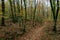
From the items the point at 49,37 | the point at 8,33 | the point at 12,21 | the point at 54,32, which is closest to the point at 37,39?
the point at 49,37

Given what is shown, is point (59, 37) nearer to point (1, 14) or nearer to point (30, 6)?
point (1, 14)

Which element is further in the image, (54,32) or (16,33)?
(54,32)

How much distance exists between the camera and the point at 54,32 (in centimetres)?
1548

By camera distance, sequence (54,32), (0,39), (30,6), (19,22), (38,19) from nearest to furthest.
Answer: (0,39) → (54,32) → (19,22) → (38,19) → (30,6)

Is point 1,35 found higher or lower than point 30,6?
lower

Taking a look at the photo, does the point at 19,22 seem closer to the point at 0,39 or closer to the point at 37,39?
the point at 37,39

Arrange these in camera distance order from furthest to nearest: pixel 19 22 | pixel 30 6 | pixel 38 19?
1. pixel 30 6
2. pixel 38 19
3. pixel 19 22

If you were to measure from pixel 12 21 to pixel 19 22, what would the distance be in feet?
3.42

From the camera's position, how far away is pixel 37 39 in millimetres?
14617

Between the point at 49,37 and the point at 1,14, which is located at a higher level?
the point at 1,14

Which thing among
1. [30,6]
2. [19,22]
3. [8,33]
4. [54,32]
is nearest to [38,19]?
[30,6]

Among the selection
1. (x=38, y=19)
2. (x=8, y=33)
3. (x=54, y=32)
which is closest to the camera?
(x=8, y=33)

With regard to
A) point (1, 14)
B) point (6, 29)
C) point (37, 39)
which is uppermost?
point (1, 14)

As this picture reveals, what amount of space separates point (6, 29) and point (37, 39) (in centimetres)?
372
